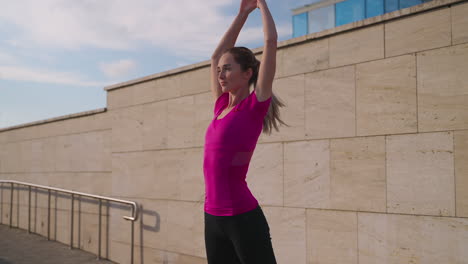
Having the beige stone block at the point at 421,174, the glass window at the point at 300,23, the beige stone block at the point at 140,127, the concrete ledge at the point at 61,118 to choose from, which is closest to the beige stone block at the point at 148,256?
the beige stone block at the point at 140,127

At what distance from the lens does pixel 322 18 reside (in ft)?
99.2

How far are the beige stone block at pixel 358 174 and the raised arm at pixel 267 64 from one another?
2.44 meters

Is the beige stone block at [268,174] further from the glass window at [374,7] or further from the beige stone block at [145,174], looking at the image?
the glass window at [374,7]

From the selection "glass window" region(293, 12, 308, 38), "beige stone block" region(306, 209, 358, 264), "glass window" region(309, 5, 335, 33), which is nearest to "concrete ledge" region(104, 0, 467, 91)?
"beige stone block" region(306, 209, 358, 264)

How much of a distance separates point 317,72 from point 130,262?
4363mm

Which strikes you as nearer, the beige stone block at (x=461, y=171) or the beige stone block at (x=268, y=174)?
the beige stone block at (x=461, y=171)

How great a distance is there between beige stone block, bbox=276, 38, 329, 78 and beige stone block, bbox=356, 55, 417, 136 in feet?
1.50

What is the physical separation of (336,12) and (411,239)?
26398 mm

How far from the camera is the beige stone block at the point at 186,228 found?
676 centimetres

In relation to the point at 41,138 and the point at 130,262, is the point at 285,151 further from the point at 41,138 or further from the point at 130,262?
the point at 41,138

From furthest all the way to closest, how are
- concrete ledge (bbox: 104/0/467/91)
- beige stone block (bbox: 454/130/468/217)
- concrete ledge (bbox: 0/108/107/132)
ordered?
concrete ledge (bbox: 0/108/107/132)
concrete ledge (bbox: 104/0/467/91)
beige stone block (bbox: 454/130/468/217)

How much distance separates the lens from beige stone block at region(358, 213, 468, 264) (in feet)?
14.0

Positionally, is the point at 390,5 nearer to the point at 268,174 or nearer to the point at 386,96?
the point at 268,174

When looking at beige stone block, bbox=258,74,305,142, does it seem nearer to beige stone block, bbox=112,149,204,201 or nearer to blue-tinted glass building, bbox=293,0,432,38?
beige stone block, bbox=112,149,204,201
